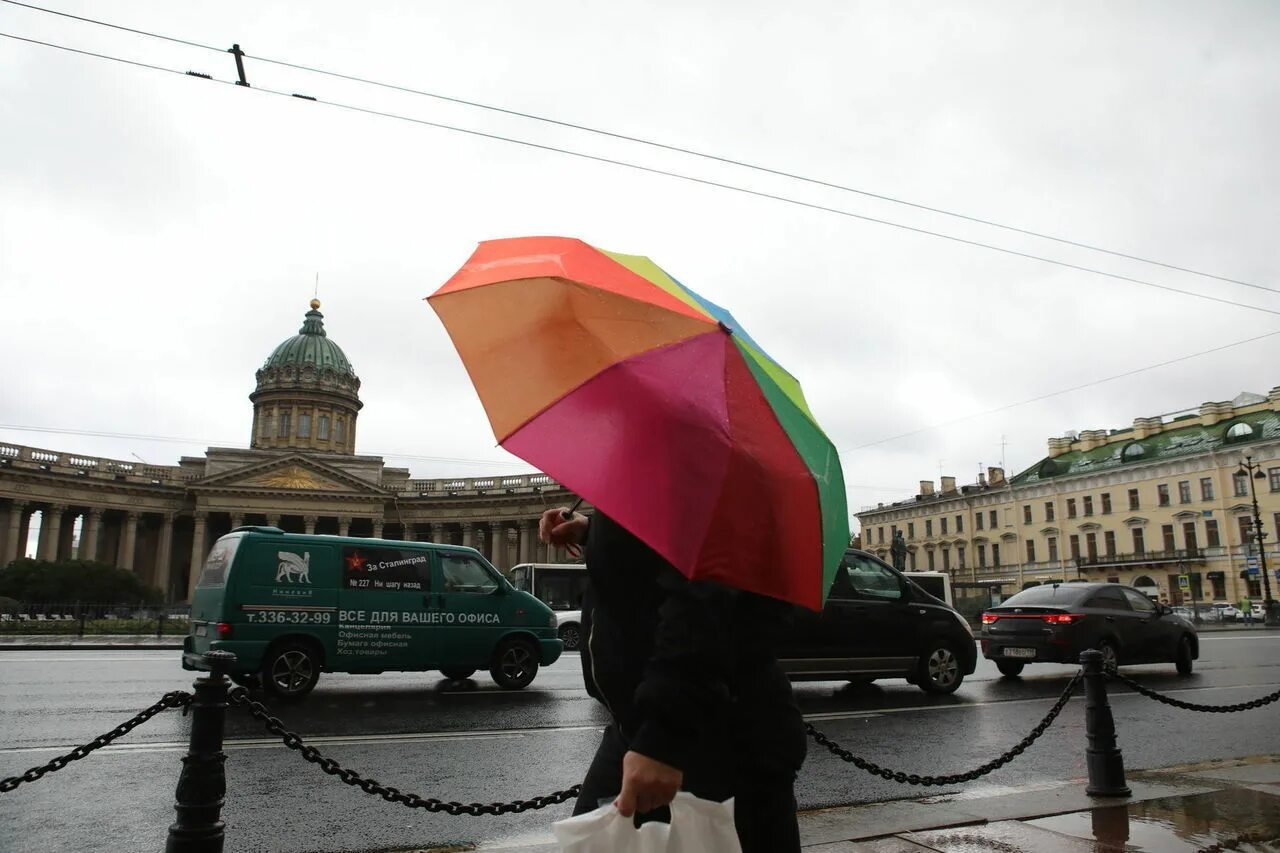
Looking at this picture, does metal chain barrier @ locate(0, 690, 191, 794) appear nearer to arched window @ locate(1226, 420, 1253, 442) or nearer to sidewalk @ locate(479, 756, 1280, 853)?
sidewalk @ locate(479, 756, 1280, 853)

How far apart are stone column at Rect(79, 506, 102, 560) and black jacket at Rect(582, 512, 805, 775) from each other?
7726 centimetres

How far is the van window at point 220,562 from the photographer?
35.9 ft

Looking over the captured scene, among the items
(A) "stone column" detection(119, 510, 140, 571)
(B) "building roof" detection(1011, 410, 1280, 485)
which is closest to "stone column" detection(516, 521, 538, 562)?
(A) "stone column" detection(119, 510, 140, 571)

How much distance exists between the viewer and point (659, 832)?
212 centimetres

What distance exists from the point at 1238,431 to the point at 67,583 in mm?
71956

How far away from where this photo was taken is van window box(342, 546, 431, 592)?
1158 cm

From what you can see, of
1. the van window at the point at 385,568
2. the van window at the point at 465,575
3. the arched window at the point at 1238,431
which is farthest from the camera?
the arched window at the point at 1238,431

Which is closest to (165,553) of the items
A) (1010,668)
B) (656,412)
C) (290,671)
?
(290,671)

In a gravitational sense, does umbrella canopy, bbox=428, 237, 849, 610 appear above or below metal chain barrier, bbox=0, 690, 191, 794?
above

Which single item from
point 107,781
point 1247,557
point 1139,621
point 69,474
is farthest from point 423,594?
point 69,474

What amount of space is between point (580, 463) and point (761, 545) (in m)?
0.51

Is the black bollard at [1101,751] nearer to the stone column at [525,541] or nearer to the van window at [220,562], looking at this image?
the van window at [220,562]

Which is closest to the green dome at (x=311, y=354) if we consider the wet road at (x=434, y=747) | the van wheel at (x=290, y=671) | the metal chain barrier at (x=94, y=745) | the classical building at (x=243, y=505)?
the classical building at (x=243, y=505)

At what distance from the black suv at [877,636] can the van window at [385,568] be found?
4.77 metres
